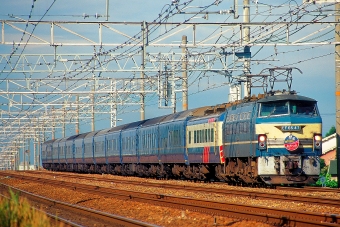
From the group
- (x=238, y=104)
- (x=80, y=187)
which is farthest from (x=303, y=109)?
(x=80, y=187)

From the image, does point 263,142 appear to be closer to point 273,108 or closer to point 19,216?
point 273,108

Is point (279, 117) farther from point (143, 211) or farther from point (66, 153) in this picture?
point (66, 153)

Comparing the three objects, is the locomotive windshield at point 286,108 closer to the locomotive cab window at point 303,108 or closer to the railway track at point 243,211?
the locomotive cab window at point 303,108

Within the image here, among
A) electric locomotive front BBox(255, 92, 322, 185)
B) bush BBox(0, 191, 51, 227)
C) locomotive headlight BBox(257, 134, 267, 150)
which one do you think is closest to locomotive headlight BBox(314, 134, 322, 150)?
electric locomotive front BBox(255, 92, 322, 185)

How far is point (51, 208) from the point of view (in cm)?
2155

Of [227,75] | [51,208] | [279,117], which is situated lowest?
[51,208]

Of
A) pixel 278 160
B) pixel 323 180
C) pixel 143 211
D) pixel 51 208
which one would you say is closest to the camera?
pixel 143 211

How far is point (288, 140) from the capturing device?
80.5 ft

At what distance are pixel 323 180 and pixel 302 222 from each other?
51.8ft

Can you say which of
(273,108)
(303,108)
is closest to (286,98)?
(273,108)

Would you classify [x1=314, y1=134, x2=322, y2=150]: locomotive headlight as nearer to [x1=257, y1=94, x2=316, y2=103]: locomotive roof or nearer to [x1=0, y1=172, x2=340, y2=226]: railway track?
[x1=257, y1=94, x2=316, y2=103]: locomotive roof

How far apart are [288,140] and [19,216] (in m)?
13.2

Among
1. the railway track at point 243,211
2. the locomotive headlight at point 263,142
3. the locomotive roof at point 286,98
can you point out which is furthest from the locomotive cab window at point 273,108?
the railway track at point 243,211

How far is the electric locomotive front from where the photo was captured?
24.5 meters
